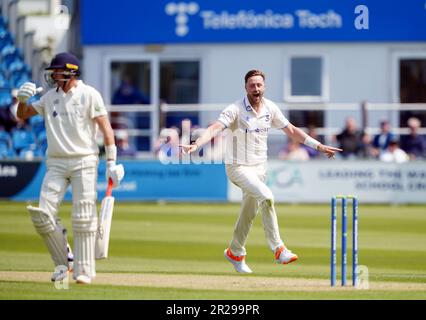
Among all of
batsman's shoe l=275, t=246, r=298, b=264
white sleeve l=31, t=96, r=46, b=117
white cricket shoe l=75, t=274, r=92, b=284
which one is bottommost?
white cricket shoe l=75, t=274, r=92, b=284

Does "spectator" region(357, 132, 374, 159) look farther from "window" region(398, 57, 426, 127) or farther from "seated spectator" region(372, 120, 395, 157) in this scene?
"window" region(398, 57, 426, 127)

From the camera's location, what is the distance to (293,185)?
68.3 ft

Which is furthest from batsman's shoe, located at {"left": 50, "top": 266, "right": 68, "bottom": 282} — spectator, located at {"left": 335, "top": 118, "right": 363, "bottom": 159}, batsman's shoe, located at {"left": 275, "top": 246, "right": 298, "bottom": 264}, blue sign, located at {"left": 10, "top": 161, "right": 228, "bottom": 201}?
spectator, located at {"left": 335, "top": 118, "right": 363, "bottom": 159}

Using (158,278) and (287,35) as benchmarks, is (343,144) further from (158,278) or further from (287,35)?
(158,278)

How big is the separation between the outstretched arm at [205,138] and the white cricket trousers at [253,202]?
539 mm

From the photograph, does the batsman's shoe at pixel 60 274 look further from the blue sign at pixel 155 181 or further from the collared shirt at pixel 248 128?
the blue sign at pixel 155 181

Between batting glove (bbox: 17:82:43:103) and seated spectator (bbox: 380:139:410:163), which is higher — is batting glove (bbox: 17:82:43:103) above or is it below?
above

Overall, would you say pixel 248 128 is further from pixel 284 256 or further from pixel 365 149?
pixel 365 149

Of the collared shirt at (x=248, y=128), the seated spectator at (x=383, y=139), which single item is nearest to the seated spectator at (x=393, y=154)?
the seated spectator at (x=383, y=139)

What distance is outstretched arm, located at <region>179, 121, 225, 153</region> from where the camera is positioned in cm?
966

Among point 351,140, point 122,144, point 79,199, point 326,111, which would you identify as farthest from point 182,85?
point 79,199

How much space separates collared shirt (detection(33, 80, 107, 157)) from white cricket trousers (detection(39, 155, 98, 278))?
0.10 meters

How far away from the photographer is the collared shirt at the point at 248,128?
34.0 feet
